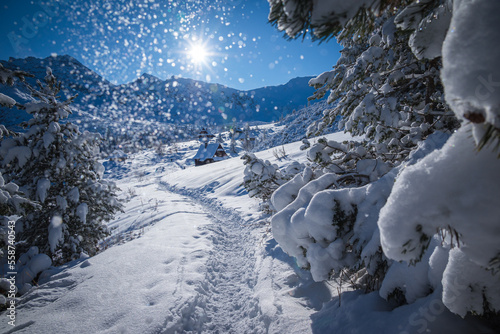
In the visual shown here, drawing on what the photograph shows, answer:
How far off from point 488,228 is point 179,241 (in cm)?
649

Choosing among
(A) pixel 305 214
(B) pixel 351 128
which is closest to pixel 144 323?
(A) pixel 305 214

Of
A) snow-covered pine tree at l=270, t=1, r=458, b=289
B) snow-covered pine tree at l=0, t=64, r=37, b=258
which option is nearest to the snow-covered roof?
snow-covered pine tree at l=0, t=64, r=37, b=258

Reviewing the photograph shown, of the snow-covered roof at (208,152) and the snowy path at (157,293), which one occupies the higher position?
the snow-covered roof at (208,152)

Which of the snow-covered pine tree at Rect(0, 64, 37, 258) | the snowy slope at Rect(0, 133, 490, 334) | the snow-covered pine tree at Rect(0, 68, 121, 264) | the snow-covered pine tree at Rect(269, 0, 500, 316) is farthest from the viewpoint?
the snow-covered pine tree at Rect(0, 68, 121, 264)

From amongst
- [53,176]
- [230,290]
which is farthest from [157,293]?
[53,176]

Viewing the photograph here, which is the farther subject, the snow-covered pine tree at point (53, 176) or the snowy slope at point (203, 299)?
the snow-covered pine tree at point (53, 176)

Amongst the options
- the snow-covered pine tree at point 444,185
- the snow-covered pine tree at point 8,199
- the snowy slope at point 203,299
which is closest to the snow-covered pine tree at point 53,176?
the snowy slope at point 203,299

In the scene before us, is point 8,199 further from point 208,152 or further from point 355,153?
point 208,152

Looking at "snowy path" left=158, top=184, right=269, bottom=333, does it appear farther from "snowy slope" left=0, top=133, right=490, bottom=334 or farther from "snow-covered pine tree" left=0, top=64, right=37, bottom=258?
"snow-covered pine tree" left=0, top=64, right=37, bottom=258

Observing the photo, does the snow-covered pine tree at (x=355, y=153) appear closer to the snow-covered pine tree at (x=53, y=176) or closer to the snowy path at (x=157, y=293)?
the snowy path at (x=157, y=293)

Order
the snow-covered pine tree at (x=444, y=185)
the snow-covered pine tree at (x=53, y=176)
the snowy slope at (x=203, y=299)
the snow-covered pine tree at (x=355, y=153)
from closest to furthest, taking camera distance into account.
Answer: the snow-covered pine tree at (x=444, y=185), the snow-covered pine tree at (x=355, y=153), the snowy slope at (x=203, y=299), the snow-covered pine tree at (x=53, y=176)

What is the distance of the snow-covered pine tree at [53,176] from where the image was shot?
5.54 m

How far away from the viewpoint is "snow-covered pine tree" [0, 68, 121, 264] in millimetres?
5539

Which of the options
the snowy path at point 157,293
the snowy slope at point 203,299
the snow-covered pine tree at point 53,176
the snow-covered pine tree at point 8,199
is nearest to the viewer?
the snowy slope at point 203,299
